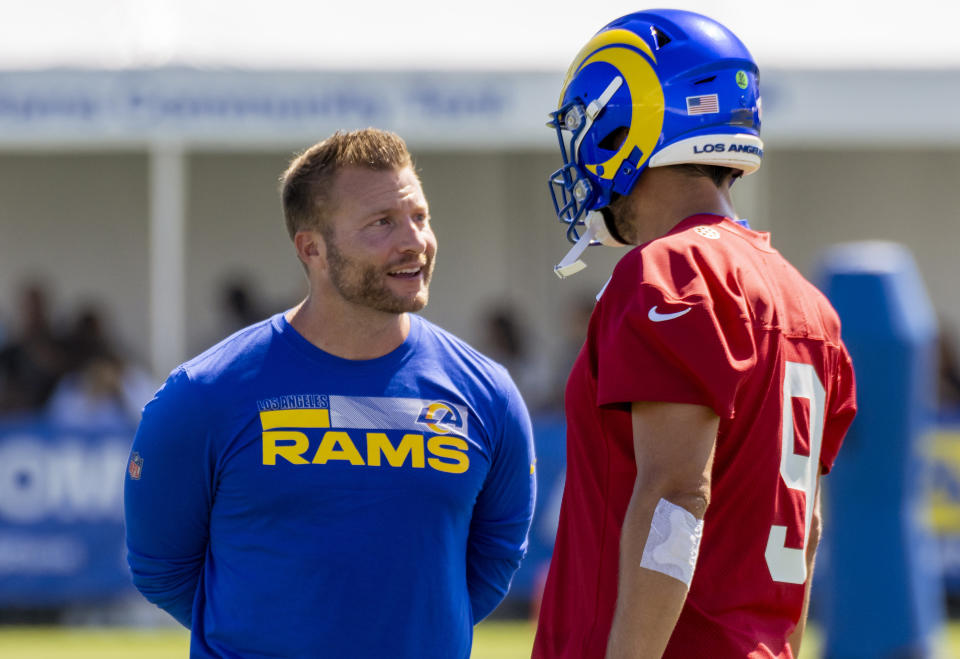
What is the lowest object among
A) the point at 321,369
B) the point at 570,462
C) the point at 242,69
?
the point at 570,462

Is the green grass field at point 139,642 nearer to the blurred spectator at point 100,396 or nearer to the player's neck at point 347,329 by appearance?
the blurred spectator at point 100,396

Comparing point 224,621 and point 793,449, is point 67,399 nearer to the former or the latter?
point 224,621

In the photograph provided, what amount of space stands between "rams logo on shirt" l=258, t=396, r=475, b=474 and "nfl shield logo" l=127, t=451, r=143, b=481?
321 mm

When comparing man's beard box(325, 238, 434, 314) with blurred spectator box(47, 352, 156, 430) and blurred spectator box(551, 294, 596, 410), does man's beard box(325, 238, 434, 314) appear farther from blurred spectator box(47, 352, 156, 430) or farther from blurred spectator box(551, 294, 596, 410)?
blurred spectator box(551, 294, 596, 410)

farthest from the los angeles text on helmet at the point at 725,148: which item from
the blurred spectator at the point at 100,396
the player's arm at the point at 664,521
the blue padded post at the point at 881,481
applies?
the blurred spectator at the point at 100,396

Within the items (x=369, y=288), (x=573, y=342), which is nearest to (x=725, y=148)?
(x=369, y=288)

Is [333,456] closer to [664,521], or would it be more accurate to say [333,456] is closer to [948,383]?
[664,521]

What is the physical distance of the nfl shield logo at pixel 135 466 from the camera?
3411mm

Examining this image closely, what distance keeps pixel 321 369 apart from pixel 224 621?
617mm

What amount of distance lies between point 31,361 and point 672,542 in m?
9.58

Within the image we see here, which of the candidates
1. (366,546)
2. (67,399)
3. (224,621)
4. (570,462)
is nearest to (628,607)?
(570,462)

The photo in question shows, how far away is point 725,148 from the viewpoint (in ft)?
9.28

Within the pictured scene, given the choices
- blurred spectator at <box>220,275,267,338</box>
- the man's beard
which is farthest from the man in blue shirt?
blurred spectator at <box>220,275,267,338</box>

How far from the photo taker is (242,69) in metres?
10.9
